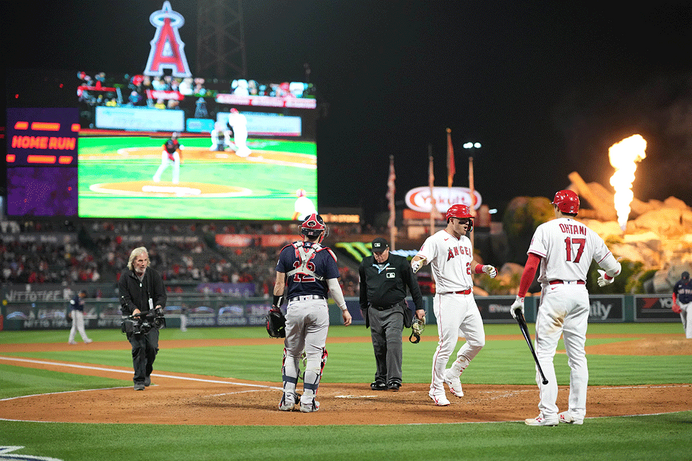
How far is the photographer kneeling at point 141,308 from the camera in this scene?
10.3m

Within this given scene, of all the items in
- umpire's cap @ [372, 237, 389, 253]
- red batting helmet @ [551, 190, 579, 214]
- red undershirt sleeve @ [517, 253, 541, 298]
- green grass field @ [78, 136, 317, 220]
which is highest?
green grass field @ [78, 136, 317, 220]

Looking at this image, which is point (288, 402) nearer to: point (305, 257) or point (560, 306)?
point (305, 257)

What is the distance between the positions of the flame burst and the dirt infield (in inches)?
1911

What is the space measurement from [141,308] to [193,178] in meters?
30.4

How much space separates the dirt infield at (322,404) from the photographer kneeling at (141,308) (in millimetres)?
465

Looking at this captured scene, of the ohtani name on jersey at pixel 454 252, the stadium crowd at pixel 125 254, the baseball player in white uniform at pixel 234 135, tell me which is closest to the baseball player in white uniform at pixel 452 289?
the ohtani name on jersey at pixel 454 252

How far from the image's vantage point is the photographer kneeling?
10.3 m

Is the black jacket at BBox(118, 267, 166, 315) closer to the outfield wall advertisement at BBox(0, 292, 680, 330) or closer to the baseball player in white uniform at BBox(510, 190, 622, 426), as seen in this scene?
the baseball player in white uniform at BBox(510, 190, 622, 426)

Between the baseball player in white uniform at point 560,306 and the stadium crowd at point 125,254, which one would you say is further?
the stadium crowd at point 125,254

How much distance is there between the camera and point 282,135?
41656mm

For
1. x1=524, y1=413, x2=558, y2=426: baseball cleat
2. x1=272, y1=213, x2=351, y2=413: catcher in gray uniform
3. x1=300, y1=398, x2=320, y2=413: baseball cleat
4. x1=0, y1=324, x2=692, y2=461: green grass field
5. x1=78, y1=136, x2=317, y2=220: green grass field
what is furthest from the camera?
x1=78, y1=136, x2=317, y2=220: green grass field

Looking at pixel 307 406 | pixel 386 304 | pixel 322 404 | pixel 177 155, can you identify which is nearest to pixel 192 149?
pixel 177 155

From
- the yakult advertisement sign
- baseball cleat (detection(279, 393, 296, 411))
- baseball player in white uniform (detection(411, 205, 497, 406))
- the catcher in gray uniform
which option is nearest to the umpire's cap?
baseball player in white uniform (detection(411, 205, 497, 406))

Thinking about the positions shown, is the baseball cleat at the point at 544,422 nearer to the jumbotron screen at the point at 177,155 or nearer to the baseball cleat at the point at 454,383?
the baseball cleat at the point at 454,383
